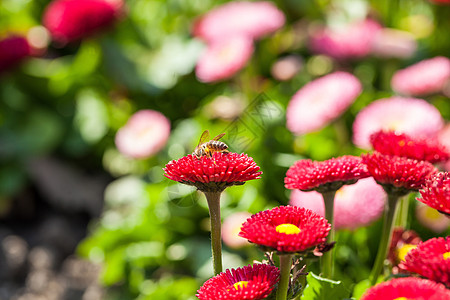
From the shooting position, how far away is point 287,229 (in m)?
0.59

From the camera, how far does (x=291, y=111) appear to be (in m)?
1.89

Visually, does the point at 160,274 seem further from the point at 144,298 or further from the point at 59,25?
the point at 59,25

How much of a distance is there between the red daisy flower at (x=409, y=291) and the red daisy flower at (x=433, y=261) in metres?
0.01

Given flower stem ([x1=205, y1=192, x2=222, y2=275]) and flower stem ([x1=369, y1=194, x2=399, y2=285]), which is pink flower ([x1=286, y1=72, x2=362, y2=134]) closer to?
flower stem ([x1=369, y1=194, x2=399, y2=285])

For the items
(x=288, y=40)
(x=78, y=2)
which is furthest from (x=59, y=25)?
(x=288, y=40)

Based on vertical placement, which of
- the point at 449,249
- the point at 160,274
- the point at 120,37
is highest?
the point at 120,37

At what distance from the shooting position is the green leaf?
0.72m

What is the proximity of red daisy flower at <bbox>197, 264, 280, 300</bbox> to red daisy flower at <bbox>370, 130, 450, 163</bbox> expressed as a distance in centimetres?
22

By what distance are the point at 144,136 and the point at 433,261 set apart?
1.99 metres

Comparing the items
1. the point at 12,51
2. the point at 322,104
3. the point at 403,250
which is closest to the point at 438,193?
the point at 403,250

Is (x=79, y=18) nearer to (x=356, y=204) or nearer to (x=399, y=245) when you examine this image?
(x=356, y=204)

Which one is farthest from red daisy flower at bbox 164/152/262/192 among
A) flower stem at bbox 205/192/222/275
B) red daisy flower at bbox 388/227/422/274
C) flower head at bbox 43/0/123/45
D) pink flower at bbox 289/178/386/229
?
flower head at bbox 43/0/123/45

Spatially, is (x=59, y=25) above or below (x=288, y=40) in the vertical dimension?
above

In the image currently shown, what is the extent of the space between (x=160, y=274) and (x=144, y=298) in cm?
37
